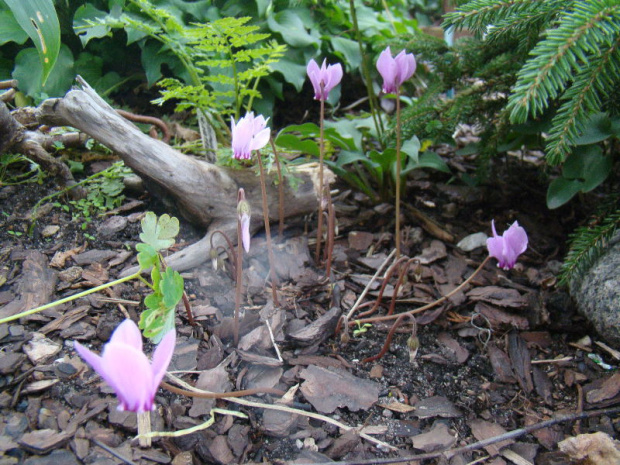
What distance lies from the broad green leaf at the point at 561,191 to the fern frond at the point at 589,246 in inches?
7.4

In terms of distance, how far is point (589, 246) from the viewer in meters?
1.80

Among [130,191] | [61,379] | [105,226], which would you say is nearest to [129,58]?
[130,191]

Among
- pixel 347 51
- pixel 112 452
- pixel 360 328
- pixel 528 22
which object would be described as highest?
pixel 528 22

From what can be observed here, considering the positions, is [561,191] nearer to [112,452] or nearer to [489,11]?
[489,11]

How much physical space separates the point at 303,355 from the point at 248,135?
0.73 meters

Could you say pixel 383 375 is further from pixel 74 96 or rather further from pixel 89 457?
pixel 74 96

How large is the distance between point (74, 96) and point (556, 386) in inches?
74.9

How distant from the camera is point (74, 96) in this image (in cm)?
178

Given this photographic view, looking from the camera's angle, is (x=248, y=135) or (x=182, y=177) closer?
(x=248, y=135)

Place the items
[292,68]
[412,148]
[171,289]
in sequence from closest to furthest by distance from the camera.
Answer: [171,289], [412,148], [292,68]

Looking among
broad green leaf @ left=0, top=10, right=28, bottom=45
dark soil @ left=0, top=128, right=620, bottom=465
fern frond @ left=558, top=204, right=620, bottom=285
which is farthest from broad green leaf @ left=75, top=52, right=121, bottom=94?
fern frond @ left=558, top=204, right=620, bottom=285

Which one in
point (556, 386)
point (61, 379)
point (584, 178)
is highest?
point (584, 178)

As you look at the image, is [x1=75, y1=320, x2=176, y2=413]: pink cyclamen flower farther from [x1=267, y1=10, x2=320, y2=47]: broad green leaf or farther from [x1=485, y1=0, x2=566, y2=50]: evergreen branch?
[x1=267, y1=10, x2=320, y2=47]: broad green leaf

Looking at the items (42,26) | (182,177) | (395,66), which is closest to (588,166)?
(395,66)
